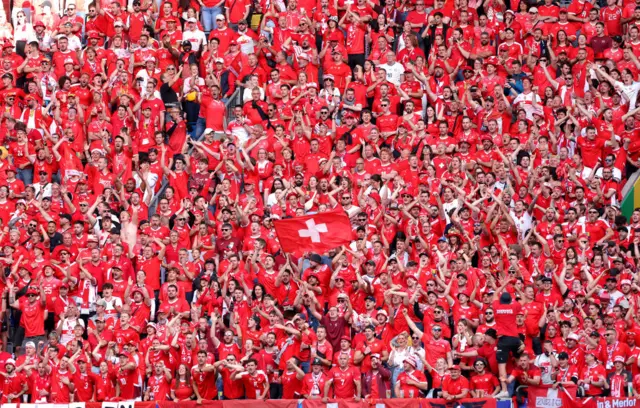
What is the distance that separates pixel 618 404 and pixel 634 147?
6.96m

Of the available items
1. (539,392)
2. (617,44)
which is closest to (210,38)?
(617,44)

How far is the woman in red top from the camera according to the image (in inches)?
990

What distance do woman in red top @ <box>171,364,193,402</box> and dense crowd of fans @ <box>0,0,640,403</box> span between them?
5 centimetres

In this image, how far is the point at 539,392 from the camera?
79.3 ft

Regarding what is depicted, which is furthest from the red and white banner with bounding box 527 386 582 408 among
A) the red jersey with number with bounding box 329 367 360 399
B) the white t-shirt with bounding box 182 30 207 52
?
the white t-shirt with bounding box 182 30 207 52

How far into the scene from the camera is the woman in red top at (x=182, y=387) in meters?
25.2

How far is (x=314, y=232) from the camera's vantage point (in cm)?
2648

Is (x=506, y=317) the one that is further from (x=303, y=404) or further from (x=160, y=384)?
(x=160, y=384)

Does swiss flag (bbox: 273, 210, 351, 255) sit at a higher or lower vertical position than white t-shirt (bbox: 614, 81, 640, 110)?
lower

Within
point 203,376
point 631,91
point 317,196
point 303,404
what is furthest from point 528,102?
point 203,376

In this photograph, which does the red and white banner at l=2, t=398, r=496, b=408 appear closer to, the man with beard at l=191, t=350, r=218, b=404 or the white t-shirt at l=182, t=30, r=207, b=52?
the man with beard at l=191, t=350, r=218, b=404

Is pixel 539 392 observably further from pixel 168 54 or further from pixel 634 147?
pixel 168 54

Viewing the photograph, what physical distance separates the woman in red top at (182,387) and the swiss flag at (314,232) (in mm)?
2683

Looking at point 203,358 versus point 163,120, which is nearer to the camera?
point 203,358
